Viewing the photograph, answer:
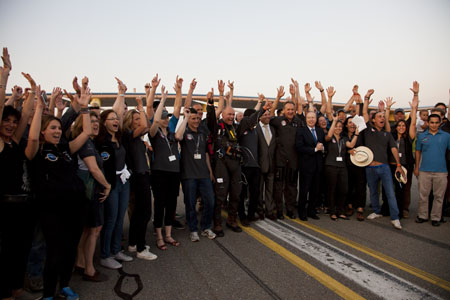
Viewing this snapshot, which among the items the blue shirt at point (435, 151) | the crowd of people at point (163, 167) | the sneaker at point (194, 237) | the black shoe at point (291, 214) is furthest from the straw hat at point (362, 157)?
the sneaker at point (194, 237)

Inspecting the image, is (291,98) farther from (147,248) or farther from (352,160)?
(147,248)

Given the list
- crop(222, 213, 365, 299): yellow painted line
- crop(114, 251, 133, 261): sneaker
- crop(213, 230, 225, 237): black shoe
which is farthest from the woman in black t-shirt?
crop(114, 251, 133, 261): sneaker

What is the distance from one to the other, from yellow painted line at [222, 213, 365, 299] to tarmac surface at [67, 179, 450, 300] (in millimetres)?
11

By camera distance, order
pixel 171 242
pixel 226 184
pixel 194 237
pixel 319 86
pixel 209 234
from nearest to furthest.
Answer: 1. pixel 171 242
2. pixel 194 237
3. pixel 209 234
4. pixel 226 184
5. pixel 319 86

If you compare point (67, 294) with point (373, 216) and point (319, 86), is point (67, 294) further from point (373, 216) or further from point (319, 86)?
point (319, 86)

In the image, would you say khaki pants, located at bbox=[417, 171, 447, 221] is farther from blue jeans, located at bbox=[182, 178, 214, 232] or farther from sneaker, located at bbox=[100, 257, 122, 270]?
sneaker, located at bbox=[100, 257, 122, 270]

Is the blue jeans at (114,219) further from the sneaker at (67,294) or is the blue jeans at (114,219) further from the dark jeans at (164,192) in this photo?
the sneaker at (67,294)

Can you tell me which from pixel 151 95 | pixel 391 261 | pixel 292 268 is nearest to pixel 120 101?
pixel 151 95

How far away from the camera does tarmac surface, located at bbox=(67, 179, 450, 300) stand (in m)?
2.83

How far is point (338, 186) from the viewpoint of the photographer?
230 inches

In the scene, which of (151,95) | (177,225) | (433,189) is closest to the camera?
(151,95)

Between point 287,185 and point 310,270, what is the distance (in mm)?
2620

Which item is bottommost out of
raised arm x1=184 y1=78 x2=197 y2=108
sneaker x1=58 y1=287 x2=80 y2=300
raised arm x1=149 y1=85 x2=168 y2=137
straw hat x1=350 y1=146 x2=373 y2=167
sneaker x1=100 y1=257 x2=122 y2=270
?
sneaker x1=100 y1=257 x2=122 y2=270

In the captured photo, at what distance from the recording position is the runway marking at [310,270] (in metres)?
2.80
